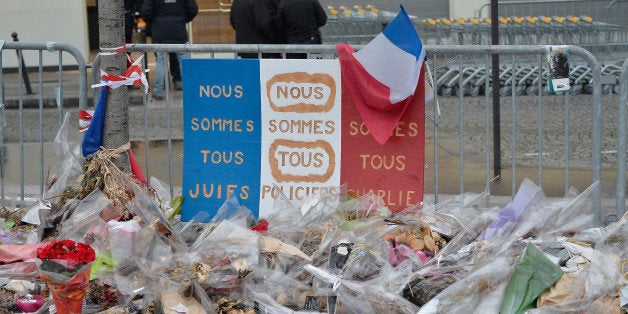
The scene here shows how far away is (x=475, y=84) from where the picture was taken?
1468 cm

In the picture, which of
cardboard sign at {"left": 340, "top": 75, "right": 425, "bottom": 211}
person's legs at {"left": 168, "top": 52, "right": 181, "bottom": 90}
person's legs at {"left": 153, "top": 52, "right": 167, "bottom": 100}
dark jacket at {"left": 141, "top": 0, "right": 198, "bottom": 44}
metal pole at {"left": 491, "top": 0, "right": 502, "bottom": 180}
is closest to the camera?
cardboard sign at {"left": 340, "top": 75, "right": 425, "bottom": 211}

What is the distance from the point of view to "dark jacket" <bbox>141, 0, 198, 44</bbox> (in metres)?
14.0

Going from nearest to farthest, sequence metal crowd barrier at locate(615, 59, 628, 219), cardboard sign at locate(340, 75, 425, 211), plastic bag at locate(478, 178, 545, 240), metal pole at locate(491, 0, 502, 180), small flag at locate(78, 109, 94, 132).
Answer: plastic bag at locate(478, 178, 545, 240), metal crowd barrier at locate(615, 59, 628, 219), cardboard sign at locate(340, 75, 425, 211), small flag at locate(78, 109, 94, 132), metal pole at locate(491, 0, 502, 180)

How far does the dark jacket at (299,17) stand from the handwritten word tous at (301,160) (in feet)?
18.7

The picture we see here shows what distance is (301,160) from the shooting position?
21.0 ft

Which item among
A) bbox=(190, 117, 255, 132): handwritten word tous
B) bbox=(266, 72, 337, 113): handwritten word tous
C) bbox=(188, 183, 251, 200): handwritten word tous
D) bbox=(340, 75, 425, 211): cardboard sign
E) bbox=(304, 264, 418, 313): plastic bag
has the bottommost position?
bbox=(304, 264, 418, 313): plastic bag

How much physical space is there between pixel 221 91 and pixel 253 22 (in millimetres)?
5895

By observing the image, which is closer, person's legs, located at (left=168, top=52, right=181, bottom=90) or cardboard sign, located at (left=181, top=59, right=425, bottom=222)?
cardboard sign, located at (left=181, top=59, right=425, bottom=222)

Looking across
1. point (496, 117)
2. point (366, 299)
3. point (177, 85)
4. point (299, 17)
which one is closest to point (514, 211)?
point (366, 299)

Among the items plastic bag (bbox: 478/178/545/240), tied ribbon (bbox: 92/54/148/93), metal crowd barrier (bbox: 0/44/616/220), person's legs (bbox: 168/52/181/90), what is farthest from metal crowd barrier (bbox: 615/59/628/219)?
person's legs (bbox: 168/52/181/90)

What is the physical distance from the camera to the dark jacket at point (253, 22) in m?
12.0

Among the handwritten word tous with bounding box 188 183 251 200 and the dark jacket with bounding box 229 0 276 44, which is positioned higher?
the dark jacket with bounding box 229 0 276 44

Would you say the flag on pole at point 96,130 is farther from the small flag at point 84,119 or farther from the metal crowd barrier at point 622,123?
the metal crowd barrier at point 622,123

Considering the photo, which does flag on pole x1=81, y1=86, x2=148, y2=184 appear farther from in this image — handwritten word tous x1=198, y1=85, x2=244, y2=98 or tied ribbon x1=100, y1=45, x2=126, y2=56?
handwritten word tous x1=198, y1=85, x2=244, y2=98
